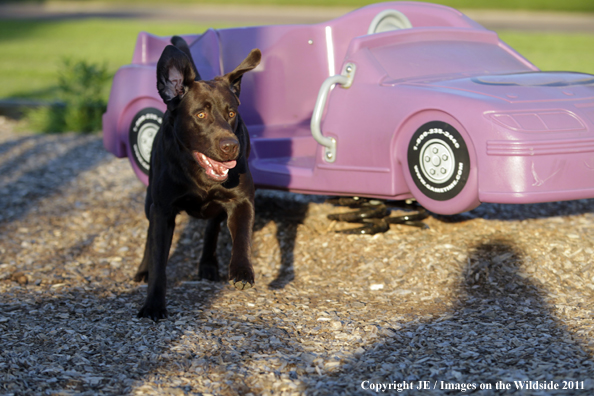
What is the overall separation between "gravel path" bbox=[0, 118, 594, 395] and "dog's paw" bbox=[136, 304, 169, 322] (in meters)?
0.05

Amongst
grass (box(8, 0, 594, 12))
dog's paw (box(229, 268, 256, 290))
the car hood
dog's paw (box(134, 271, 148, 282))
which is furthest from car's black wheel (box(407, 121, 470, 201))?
grass (box(8, 0, 594, 12))

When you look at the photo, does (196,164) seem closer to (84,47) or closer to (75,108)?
(75,108)

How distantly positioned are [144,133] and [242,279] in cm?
197

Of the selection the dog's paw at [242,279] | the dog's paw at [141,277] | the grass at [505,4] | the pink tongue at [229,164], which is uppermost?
the grass at [505,4]

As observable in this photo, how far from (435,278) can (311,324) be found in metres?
1.01

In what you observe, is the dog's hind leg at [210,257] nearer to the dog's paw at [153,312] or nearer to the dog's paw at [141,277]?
the dog's paw at [141,277]

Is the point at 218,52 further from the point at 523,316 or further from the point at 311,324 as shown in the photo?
the point at 523,316

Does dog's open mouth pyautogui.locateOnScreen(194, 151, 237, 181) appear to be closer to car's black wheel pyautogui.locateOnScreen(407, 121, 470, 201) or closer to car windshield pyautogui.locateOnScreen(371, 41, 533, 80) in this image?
car's black wheel pyautogui.locateOnScreen(407, 121, 470, 201)

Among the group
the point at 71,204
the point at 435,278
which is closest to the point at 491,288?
the point at 435,278

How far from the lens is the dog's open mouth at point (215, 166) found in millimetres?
3617

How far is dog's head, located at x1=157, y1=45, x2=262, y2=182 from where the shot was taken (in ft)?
11.7

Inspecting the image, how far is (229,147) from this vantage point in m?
3.46

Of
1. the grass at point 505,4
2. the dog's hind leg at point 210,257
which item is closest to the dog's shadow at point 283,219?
the dog's hind leg at point 210,257

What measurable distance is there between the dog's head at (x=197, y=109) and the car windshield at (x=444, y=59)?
4.09ft
